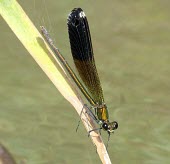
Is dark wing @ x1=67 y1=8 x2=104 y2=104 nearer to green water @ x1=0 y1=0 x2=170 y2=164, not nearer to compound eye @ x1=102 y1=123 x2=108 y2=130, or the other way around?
compound eye @ x1=102 y1=123 x2=108 y2=130

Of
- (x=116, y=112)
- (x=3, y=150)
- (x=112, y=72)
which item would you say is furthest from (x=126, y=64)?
(x=3, y=150)

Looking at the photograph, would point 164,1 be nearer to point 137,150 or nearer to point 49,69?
point 137,150

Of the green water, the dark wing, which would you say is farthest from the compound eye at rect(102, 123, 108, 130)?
the green water

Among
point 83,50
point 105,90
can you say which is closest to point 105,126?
point 83,50

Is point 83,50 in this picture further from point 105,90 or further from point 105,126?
point 105,90

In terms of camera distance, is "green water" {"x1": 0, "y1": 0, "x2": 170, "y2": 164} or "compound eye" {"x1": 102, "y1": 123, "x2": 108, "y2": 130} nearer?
"compound eye" {"x1": 102, "y1": 123, "x2": 108, "y2": 130}

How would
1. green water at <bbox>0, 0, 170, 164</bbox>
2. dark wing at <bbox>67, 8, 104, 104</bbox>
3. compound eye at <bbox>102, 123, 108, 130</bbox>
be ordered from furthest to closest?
green water at <bbox>0, 0, 170, 164</bbox> → compound eye at <bbox>102, 123, 108, 130</bbox> → dark wing at <bbox>67, 8, 104, 104</bbox>
